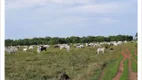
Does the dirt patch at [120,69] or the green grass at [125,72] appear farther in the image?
the dirt patch at [120,69]

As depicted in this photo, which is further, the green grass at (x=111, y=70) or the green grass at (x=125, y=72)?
the green grass at (x=111, y=70)

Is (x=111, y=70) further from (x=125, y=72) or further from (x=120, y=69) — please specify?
(x=125, y=72)

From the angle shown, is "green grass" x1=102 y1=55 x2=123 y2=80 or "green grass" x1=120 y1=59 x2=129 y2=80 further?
"green grass" x1=102 y1=55 x2=123 y2=80

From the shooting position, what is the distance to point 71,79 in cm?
314

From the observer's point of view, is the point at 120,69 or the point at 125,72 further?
the point at 120,69

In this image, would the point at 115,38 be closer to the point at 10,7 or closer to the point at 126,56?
the point at 126,56

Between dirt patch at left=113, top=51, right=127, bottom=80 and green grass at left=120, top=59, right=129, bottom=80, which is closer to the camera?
green grass at left=120, top=59, right=129, bottom=80

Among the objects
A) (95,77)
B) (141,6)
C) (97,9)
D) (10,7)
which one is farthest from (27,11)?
(95,77)

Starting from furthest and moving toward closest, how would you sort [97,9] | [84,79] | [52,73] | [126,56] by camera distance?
[52,73] < [126,56] < [84,79] < [97,9]

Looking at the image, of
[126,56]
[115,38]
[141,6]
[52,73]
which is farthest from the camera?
[52,73]

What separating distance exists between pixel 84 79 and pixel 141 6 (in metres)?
1.59

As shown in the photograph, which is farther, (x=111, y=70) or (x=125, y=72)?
(x=111, y=70)

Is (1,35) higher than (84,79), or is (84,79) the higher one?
(1,35)

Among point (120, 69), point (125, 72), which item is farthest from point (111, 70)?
point (125, 72)
